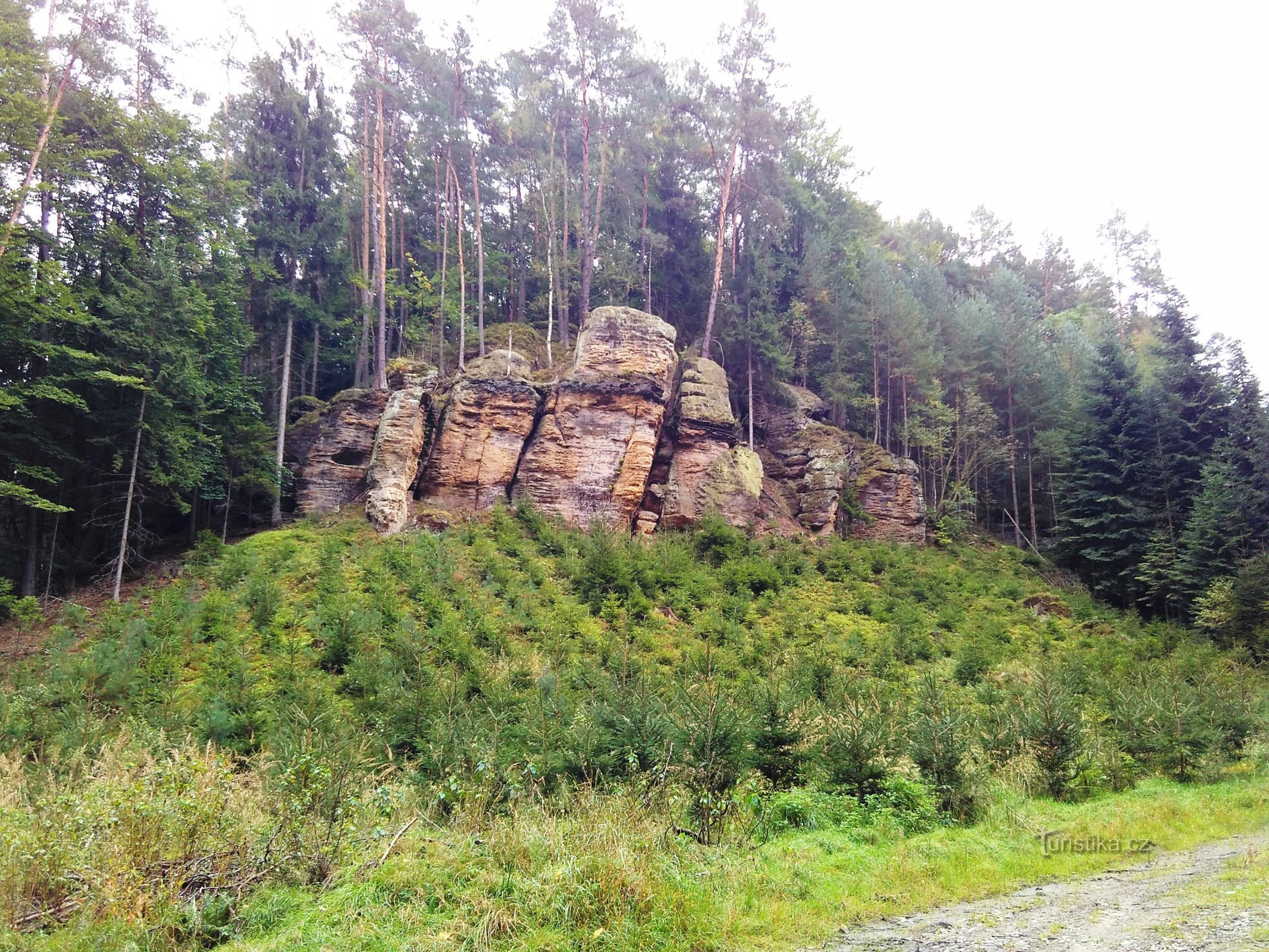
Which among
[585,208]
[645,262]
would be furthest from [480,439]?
[645,262]

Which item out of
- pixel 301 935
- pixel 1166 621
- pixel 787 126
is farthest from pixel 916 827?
pixel 787 126

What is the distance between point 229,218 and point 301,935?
80.7ft

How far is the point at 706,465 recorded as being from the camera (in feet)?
73.5

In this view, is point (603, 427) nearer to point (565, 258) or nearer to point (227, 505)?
point (565, 258)

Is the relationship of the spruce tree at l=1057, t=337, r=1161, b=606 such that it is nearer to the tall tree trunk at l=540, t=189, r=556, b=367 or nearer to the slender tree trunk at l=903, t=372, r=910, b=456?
the slender tree trunk at l=903, t=372, r=910, b=456

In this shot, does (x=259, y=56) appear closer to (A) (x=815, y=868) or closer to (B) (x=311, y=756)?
(B) (x=311, y=756)

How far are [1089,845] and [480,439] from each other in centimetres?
1801

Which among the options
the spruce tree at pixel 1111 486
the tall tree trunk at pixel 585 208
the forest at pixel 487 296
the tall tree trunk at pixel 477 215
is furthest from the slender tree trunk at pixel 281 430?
the spruce tree at pixel 1111 486

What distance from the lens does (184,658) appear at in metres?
11.0

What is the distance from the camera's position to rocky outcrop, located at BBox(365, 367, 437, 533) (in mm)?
18812

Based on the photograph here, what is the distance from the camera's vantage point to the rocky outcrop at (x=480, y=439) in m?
20.4

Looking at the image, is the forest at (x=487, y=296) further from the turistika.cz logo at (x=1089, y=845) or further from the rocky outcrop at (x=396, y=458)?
the turistika.cz logo at (x=1089, y=845)

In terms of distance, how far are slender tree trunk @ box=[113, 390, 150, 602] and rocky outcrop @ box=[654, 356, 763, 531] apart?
46.2ft

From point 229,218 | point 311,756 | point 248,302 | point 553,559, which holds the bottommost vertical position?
point 311,756
